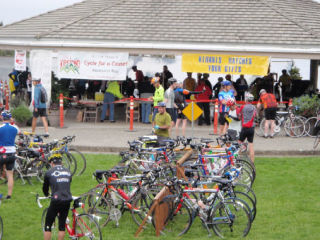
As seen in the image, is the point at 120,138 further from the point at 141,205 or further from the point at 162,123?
the point at 141,205

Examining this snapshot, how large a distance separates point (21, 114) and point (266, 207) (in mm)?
11922

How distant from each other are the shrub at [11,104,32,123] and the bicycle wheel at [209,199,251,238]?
12.8m

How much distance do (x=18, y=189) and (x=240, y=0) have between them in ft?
49.0

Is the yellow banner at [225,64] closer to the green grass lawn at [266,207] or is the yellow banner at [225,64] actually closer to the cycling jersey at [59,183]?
the green grass lawn at [266,207]

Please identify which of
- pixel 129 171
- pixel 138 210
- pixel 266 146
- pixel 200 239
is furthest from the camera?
pixel 266 146

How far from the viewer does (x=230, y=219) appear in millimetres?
8953

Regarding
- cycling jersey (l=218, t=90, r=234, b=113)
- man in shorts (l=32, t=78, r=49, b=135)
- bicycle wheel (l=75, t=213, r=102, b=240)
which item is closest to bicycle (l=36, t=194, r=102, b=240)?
bicycle wheel (l=75, t=213, r=102, b=240)

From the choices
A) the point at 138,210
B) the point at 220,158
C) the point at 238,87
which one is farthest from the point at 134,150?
the point at 238,87

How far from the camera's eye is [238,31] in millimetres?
21938

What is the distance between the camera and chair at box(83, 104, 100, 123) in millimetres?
22641

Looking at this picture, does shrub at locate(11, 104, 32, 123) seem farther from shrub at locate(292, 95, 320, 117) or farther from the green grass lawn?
shrub at locate(292, 95, 320, 117)

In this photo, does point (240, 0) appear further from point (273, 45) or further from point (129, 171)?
point (129, 171)

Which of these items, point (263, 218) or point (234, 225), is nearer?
point (234, 225)

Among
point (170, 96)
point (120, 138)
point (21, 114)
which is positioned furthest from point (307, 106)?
point (21, 114)
